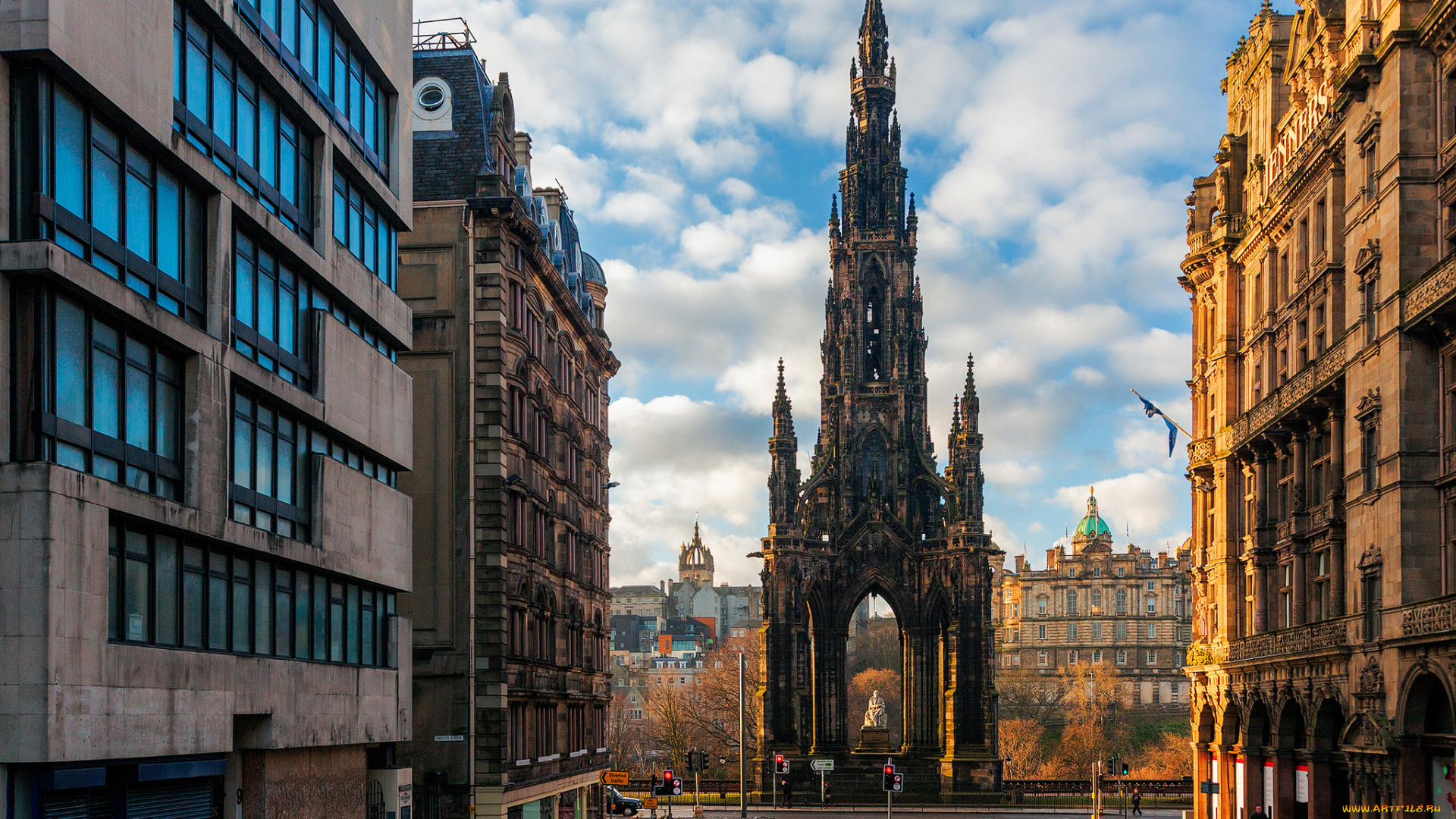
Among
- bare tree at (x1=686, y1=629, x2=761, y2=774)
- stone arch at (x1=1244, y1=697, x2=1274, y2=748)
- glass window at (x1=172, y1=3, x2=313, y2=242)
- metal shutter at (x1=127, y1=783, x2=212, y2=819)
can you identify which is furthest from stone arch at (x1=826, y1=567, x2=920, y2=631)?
metal shutter at (x1=127, y1=783, x2=212, y2=819)

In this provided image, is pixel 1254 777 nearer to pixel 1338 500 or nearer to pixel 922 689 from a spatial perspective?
pixel 1338 500

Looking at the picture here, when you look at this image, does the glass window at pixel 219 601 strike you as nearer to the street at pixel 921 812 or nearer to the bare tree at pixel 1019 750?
the street at pixel 921 812

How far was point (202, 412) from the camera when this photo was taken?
85.7 feet

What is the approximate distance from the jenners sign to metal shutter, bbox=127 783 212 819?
29.0 meters

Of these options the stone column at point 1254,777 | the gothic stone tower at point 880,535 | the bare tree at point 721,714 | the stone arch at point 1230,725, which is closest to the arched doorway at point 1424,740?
the stone column at point 1254,777

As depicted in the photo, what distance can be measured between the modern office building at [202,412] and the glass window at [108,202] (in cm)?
5

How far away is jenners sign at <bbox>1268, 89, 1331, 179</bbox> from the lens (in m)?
40.2

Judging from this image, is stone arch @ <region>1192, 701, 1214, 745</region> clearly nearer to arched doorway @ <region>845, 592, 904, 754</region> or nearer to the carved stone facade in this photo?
the carved stone facade

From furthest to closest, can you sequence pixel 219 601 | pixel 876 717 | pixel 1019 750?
pixel 1019 750 < pixel 876 717 < pixel 219 601

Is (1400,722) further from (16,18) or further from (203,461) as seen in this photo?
(16,18)

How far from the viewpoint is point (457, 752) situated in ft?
140

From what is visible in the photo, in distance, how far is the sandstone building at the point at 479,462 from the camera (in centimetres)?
4306

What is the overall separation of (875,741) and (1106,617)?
320 feet

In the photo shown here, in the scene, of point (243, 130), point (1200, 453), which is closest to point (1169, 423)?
point (1200, 453)
